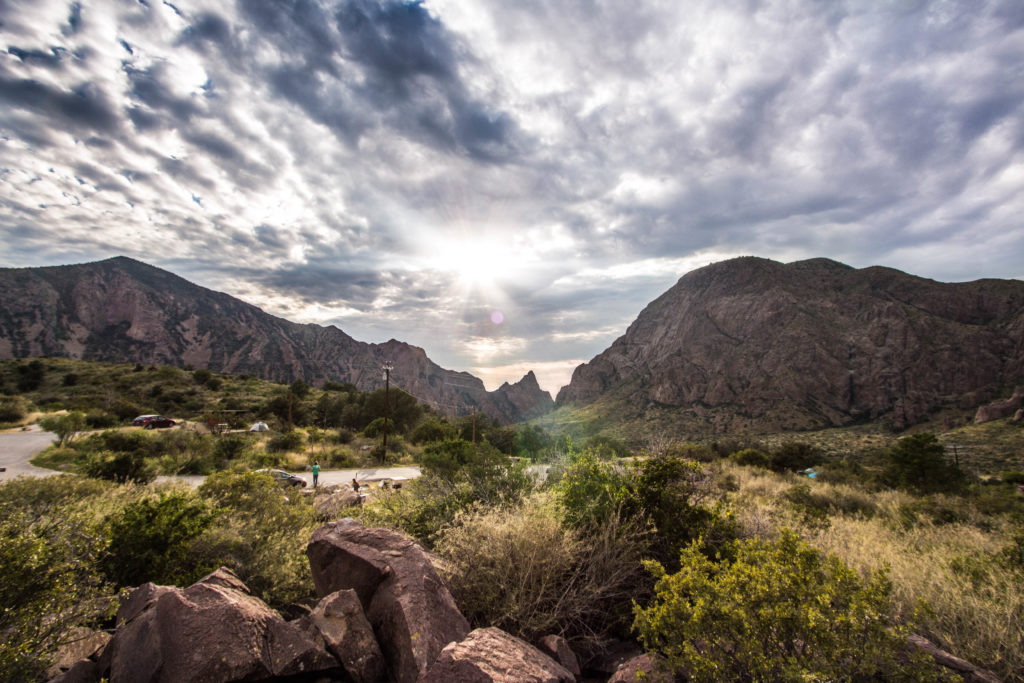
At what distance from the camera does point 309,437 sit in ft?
117

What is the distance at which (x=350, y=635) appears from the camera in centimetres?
397

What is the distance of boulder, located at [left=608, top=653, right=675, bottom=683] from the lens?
10.6 feet

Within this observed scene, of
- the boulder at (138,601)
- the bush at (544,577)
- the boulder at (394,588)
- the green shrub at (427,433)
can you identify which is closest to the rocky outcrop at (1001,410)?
the green shrub at (427,433)

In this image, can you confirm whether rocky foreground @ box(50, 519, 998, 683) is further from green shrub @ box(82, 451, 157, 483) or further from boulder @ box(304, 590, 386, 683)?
green shrub @ box(82, 451, 157, 483)

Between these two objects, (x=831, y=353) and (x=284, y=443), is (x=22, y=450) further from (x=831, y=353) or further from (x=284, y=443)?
(x=831, y=353)

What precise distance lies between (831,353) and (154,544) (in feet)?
405

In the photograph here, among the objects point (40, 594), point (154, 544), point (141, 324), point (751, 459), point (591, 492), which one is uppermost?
point (141, 324)

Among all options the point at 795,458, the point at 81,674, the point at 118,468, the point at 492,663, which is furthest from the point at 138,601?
the point at 795,458

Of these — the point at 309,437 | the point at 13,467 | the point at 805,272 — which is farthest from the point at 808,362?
the point at 13,467

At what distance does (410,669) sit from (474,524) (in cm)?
219

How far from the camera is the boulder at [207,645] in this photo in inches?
134

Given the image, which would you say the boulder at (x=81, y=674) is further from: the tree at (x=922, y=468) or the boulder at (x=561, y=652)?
the tree at (x=922, y=468)

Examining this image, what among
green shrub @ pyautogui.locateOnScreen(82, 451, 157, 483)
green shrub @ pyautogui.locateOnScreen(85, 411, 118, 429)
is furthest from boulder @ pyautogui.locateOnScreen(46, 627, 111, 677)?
green shrub @ pyautogui.locateOnScreen(85, 411, 118, 429)

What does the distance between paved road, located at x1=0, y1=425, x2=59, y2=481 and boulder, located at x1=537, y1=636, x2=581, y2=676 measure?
74.4 ft
